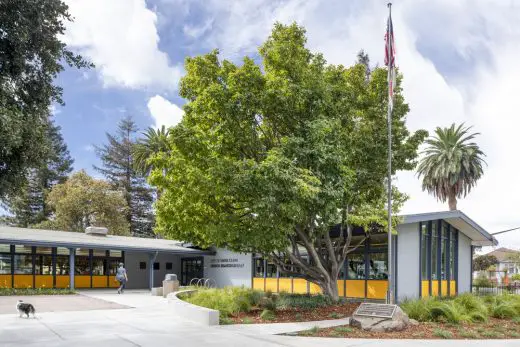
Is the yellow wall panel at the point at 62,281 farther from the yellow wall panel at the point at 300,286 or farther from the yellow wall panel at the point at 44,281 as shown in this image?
the yellow wall panel at the point at 300,286

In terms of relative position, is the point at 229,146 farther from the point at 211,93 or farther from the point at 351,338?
the point at 351,338

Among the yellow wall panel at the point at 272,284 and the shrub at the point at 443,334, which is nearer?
the shrub at the point at 443,334

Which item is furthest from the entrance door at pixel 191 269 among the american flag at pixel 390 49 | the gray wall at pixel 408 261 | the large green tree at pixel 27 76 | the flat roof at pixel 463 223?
the large green tree at pixel 27 76

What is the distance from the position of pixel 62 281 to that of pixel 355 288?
16.9 m

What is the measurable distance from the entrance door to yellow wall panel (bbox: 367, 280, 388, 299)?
14.4m

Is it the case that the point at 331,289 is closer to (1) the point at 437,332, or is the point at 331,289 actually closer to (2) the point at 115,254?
(1) the point at 437,332

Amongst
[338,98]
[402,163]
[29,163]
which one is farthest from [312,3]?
[29,163]

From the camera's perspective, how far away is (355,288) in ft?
71.1

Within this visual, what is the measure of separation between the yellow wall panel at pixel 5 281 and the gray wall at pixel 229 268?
1172 centimetres

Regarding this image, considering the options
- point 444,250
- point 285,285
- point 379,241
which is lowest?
point 285,285

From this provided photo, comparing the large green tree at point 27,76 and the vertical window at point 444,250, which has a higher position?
the large green tree at point 27,76

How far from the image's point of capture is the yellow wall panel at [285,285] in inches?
992

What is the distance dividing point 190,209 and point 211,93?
406cm

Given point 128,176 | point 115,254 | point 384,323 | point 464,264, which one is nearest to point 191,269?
point 115,254
